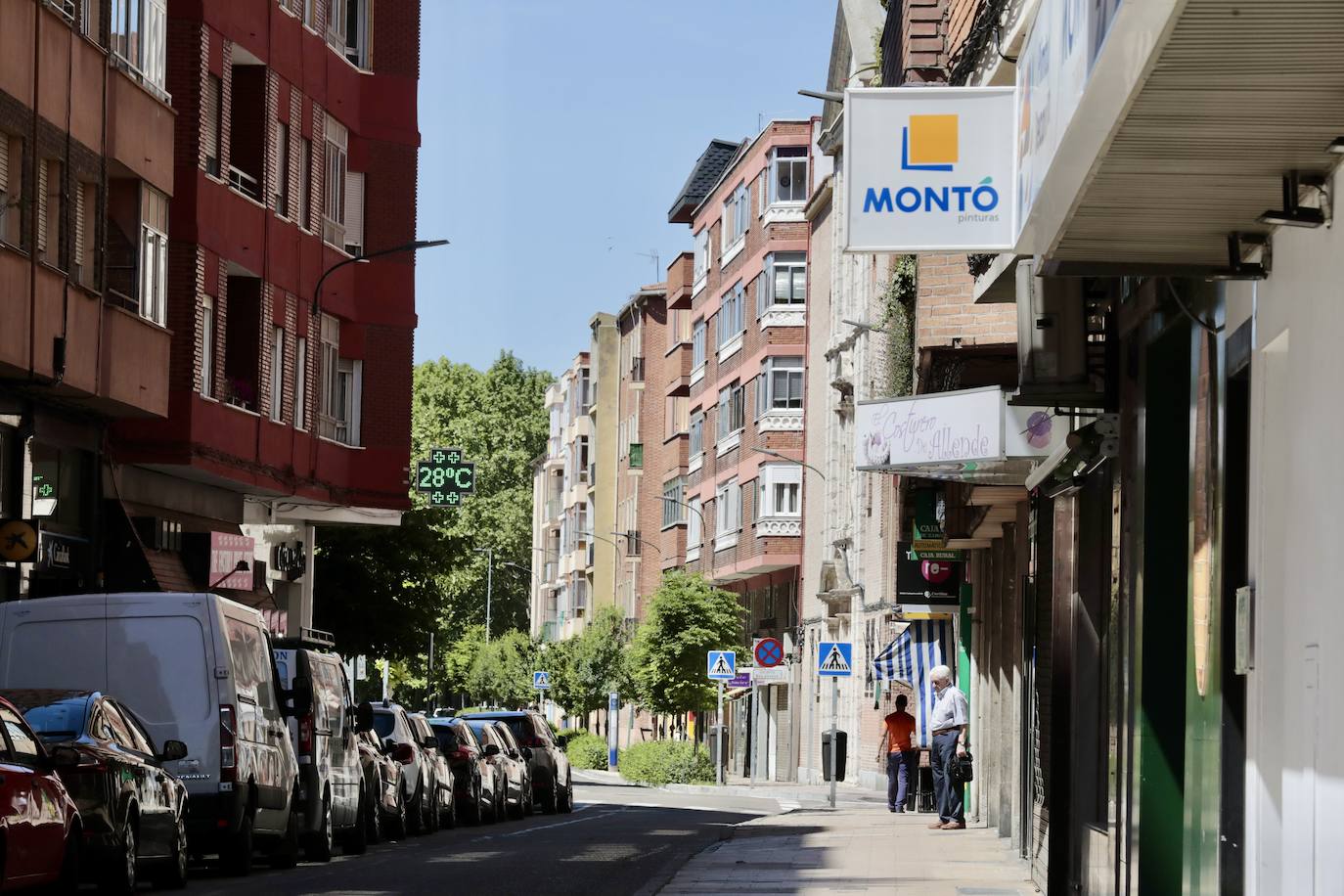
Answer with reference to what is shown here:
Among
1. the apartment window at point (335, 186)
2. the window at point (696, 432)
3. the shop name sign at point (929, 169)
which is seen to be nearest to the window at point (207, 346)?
the apartment window at point (335, 186)

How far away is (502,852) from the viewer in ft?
80.8

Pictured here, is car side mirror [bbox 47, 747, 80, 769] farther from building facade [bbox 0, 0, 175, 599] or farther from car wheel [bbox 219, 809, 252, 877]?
building facade [bbox 0, 0, 175, 599]

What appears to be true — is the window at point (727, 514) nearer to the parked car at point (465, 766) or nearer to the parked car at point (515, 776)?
the parked car at point (515, 776)

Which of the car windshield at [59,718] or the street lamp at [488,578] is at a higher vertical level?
the street lamp at [488,578]

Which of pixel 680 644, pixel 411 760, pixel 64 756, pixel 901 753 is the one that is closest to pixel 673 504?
pixel 680 644

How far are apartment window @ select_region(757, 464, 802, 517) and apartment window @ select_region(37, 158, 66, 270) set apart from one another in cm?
4641

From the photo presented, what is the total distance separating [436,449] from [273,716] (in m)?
33.4

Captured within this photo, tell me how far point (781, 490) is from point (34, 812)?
5986 centimetres

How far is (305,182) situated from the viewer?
39062mm

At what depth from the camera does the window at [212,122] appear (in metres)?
34.0

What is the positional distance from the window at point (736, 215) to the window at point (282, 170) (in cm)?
4053

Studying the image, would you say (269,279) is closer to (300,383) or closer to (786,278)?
(300,383)

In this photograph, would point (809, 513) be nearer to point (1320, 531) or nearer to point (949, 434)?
point (949, 434)

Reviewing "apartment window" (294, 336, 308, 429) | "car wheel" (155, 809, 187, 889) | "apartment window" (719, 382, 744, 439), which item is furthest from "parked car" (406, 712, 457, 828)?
"apartment window" (719, 382, 744, 439)
